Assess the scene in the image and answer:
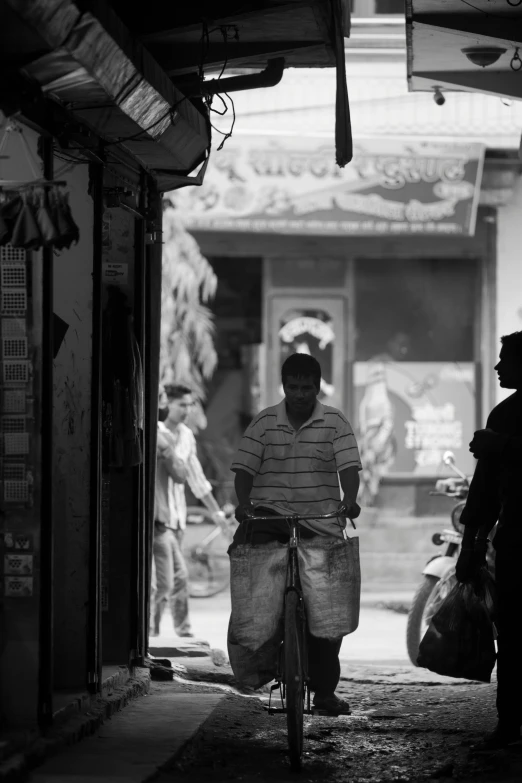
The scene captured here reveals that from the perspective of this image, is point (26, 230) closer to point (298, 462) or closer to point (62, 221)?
point (62, 221)

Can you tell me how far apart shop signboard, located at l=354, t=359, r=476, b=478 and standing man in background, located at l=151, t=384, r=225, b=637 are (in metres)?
4.73

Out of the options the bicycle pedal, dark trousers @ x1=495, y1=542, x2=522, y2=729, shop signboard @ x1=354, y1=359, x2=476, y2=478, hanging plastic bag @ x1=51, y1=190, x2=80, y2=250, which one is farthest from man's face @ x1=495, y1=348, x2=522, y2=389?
shop signboard @ x1=354, y1=359, x2=476, y2=478

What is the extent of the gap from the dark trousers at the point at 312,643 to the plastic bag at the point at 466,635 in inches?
20.9

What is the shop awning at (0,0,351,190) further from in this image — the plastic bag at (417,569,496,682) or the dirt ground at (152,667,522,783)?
the dirt ground at (152,667,522,783)

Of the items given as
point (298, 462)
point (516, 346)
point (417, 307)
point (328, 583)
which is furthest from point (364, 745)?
point (417, 307)

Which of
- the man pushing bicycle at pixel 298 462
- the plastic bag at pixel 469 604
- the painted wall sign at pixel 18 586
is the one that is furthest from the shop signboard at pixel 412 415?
the painted wall sign at pixel 18 586

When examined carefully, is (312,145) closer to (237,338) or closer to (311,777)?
(237,338)

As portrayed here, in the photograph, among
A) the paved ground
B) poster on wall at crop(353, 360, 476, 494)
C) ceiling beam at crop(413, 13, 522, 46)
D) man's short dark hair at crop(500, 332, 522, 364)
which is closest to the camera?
the paved ground

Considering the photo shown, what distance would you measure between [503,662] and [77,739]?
2078 millimetres

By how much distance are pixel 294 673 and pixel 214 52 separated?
3.89 metres

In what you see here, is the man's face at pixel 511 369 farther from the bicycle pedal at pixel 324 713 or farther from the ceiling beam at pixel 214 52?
the ceiling beam at pixel 214 52

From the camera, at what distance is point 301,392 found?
7020 mm

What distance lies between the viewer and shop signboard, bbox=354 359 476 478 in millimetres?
15945

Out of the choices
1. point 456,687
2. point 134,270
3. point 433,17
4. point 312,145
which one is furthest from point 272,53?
point 312,145
